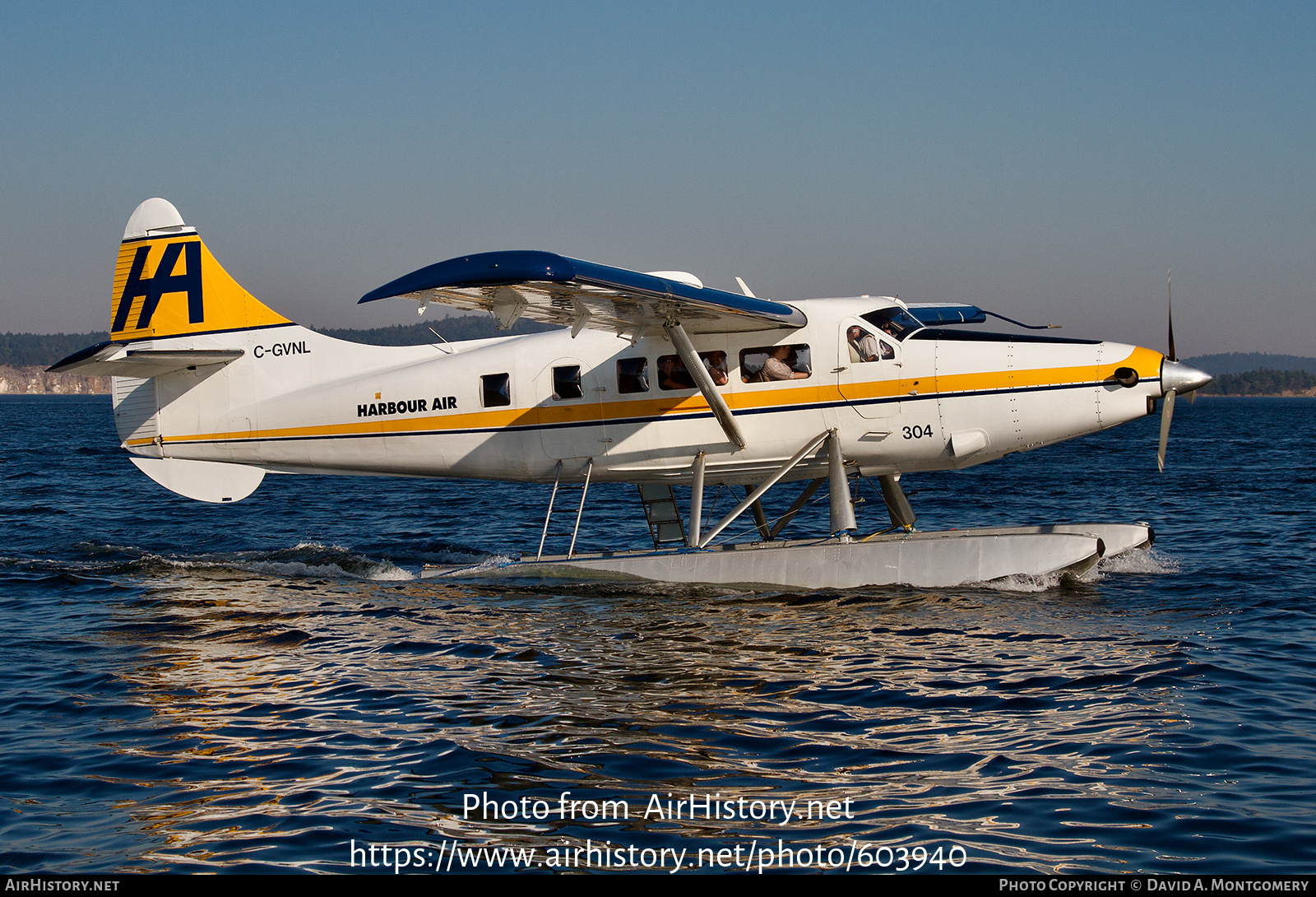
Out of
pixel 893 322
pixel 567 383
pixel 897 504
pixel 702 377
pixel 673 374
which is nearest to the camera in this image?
pixel 702 377

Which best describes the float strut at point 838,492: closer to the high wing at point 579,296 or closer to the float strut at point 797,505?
the float strut at point 797,505

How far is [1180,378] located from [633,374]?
6.33 metres

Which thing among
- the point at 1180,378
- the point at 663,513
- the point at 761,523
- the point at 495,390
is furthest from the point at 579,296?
the point at 1180,378

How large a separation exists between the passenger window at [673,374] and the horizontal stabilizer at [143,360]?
5928mm

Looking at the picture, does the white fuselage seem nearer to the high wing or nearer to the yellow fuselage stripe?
the yellow fuselage stripe

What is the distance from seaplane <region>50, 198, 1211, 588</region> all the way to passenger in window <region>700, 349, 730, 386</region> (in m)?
0.02

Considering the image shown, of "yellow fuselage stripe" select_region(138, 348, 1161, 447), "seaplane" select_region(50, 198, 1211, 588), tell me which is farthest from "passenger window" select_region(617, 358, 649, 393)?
"yellow fuselage stripe" select_region(138, 348, 1161, 447)

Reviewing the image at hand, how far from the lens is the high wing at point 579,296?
936 cm

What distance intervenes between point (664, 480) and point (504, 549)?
4.97m

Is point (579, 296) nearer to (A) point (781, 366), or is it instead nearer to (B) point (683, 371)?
(B) point (683, 371)

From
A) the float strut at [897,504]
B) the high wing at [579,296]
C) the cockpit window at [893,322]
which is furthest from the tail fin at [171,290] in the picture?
the float strut at [897,504]

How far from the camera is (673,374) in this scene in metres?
12.8
